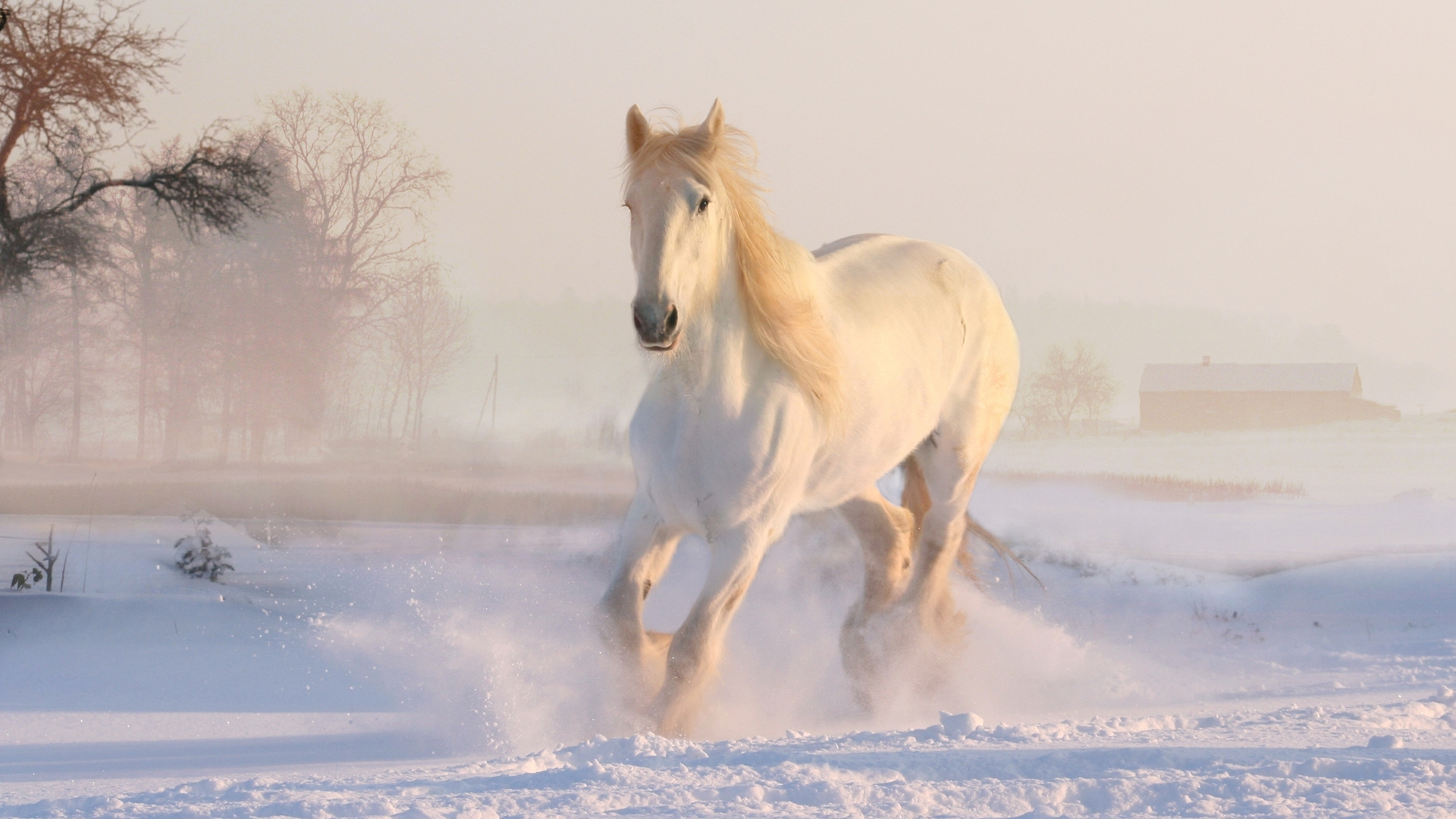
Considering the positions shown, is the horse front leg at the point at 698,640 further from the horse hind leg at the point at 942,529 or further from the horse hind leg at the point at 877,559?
the horse hind leg at the point at 942,529

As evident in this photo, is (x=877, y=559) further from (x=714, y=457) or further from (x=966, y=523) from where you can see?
(x=714, y=457)

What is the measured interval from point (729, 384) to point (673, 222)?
25.4 inches

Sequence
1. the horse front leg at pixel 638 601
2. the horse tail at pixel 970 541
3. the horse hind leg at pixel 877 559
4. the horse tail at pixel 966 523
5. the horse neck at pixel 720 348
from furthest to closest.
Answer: the horse tail at pixel 970 541, the horse tail at pixel 966 523, the horse hind leg at pixel 877 559, the horse front leg at pixel 638 601, the horse neck at pixel 720 348

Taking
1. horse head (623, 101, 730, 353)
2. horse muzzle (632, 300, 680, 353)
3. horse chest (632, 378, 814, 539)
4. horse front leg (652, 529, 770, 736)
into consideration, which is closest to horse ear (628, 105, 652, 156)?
horse head (623, 101, 730, 353)

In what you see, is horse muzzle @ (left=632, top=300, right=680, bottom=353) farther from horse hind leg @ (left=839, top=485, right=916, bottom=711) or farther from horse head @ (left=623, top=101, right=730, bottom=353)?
horse hind leg @ (left=839, top=485, right=916, bottom=711)

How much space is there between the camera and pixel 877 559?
18.5 feet

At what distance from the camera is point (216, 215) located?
8.76m

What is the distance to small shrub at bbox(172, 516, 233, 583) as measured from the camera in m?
8.12

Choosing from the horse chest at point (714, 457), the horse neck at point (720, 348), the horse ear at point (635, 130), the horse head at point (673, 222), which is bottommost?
the horse chest at point (714, 457)

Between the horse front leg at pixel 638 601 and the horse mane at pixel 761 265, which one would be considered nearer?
the horse mane at pixel 761 265

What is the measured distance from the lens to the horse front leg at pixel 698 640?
406 cm

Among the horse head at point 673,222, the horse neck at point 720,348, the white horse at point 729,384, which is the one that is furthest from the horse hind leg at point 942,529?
the horse head at point 673,222

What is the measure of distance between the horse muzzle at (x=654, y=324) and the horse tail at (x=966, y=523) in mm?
2652

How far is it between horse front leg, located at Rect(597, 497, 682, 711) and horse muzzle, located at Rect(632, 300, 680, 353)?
93 centimetres
